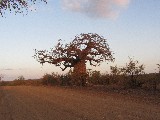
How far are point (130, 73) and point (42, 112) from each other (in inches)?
568

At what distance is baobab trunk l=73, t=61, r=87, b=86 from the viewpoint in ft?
110

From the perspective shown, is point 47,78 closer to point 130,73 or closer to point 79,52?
point 79,52

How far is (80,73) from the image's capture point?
3409cm

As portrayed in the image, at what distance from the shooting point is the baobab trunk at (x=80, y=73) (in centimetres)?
3366

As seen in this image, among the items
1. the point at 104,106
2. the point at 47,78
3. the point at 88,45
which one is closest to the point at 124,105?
the point at 104,106

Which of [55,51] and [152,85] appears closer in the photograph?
[152,85]

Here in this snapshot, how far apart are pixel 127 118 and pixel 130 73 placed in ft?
52.7

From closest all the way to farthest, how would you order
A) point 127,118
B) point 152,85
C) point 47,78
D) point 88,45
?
point 127,118 < point 152,85 < point 88,45 < point 47,78

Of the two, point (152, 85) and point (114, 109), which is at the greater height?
point (152, 85)

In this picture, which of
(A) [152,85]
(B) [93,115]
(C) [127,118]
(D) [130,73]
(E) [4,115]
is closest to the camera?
(C) [127,118]

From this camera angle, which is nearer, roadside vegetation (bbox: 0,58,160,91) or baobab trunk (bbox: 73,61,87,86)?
roadside vegetation (bbox: 0,58,160,91)

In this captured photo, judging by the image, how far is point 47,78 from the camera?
41250 millimetres

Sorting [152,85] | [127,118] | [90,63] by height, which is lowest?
[127,118]

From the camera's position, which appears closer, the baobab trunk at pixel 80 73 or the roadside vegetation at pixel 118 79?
the roadside vegetation at pixel 118 79
